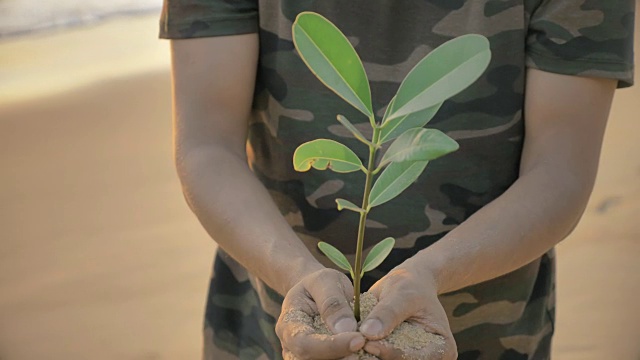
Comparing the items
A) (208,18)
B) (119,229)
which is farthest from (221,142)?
(119,229)

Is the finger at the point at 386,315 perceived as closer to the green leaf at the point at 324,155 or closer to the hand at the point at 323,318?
the hand at the point at 323,318

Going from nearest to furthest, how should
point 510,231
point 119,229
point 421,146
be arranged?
Result: 1. point 421,146
2. point 510,231
3. point 119,229

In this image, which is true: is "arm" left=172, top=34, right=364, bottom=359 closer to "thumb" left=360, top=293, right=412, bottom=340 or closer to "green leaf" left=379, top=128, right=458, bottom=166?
"thumb" left=360, top=293, right=412, bottom=340

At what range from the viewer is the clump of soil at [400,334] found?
0.75 metres

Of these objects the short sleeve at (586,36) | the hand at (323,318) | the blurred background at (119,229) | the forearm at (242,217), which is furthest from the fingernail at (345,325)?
the blurred background at (119,229)

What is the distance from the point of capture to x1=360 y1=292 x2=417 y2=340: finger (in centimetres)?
75

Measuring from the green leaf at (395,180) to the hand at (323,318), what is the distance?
3.5 inches

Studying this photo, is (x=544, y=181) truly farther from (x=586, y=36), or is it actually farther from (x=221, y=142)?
(x=221, y=142)

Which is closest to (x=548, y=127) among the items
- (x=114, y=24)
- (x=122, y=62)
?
(x=122, y=62)

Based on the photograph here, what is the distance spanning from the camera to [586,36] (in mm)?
959

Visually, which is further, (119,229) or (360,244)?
(119,229)

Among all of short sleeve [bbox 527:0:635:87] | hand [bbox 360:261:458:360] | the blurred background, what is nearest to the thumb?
hand [bbox 360:261:458:360]

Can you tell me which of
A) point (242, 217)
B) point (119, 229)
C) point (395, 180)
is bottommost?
point (119, 229)

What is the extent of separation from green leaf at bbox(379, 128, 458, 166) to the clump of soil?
0.15 metres
